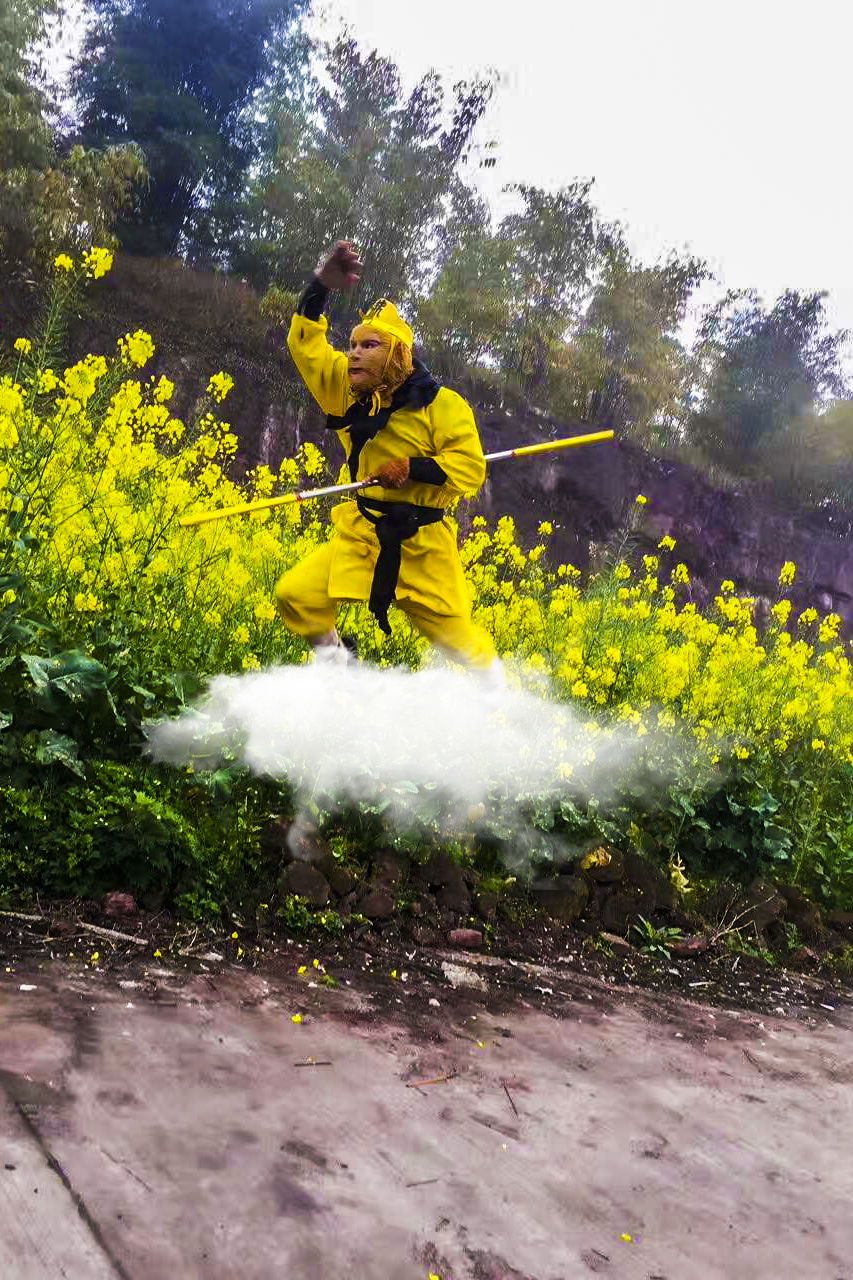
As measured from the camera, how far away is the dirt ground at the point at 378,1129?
164 cm

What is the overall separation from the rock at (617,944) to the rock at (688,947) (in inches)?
9.9

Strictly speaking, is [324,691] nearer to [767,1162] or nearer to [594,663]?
[594,663]

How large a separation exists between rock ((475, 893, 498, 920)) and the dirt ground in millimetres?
619

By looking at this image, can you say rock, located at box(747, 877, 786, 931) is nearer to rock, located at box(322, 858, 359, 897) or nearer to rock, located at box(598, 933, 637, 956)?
rock, located at box(598, 933, 637, 956)

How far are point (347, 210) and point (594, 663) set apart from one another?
18.9 m

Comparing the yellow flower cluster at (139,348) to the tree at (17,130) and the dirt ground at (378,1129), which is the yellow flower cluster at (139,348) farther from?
the tree at (17,130)

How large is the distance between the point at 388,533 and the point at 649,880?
256 cm

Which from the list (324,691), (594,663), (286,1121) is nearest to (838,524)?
(594,663)

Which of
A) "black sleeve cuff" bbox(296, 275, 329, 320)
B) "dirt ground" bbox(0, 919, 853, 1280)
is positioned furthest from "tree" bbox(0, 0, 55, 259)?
"dirt ground" bbox(0, 919, 853, 1280)

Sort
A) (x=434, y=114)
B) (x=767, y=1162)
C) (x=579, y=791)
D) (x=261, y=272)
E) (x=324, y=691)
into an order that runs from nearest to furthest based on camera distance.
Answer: (x=767, y=1162)
(x=324, y=691)
(x=579, y=791)
(x=261, y=272)
(x=434, y=114)

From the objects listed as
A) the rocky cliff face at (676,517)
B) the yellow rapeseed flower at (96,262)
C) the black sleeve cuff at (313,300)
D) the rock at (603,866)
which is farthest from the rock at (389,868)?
the rocky cliff face at (676,517)

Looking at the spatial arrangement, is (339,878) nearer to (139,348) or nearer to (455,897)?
(455,897)

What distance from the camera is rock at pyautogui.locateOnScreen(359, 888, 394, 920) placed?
12.3 feet

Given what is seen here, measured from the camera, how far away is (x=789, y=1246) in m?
2.05
